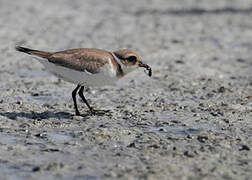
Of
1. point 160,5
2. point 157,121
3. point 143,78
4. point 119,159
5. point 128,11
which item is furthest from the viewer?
point 160,5

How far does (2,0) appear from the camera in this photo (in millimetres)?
17438

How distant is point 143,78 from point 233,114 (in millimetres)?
2573

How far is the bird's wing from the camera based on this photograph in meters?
6.25

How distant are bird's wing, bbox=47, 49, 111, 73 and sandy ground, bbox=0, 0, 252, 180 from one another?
27.7 inches

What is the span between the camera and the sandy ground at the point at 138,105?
5027 mm

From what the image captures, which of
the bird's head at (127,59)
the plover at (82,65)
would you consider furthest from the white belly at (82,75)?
the bird's head at (127,59)

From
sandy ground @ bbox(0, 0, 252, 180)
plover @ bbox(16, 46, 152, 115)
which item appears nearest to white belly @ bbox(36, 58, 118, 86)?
plover @ bbox(16, 46, 152, 115)

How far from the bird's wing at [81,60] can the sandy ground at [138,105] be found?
27.7 inches

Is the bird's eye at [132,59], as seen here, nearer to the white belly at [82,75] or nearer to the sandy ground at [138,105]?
the white belly at [82,75]

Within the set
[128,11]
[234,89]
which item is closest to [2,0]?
[128,11]

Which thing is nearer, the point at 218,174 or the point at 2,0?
the point at 218,174

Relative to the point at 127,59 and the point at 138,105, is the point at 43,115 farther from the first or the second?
the point at 138,105

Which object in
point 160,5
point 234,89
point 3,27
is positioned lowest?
point 234,89

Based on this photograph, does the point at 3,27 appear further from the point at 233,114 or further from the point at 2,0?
the point at 233,114
